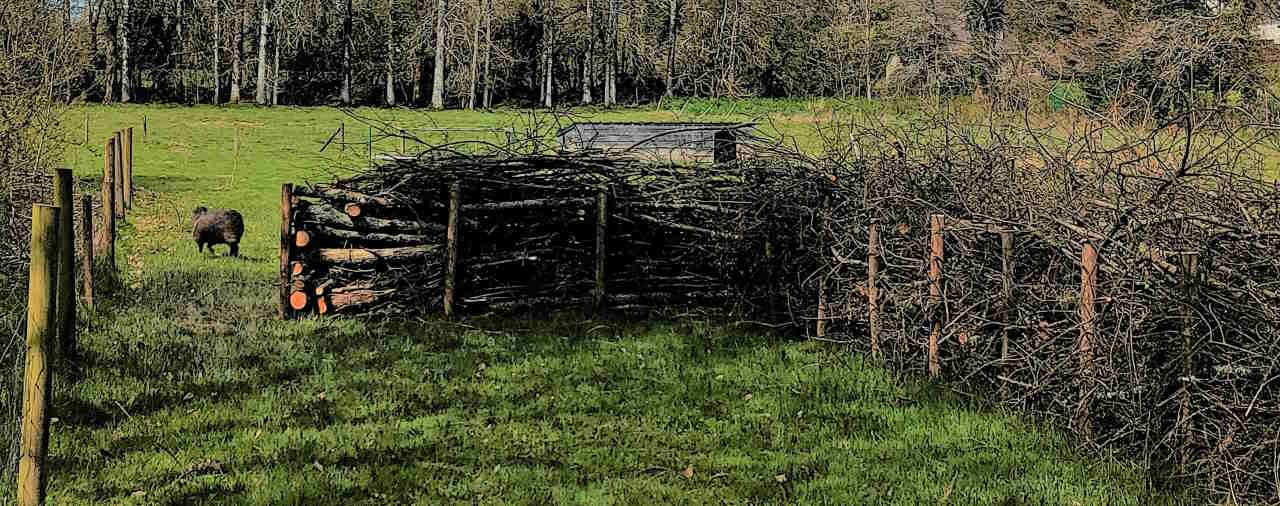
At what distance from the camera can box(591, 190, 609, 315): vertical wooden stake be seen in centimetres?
1034

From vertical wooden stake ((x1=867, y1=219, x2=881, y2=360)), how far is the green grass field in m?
0.27

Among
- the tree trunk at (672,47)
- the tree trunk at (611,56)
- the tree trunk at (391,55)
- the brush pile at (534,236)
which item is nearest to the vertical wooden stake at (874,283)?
the brush pile at (534,236)

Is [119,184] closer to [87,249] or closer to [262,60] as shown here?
[87,249]

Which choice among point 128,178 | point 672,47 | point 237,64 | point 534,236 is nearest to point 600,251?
point 534,236

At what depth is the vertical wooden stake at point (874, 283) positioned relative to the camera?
8.27 m

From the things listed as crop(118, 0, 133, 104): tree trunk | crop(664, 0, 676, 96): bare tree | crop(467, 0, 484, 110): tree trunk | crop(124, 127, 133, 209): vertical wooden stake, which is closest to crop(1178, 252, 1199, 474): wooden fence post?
crop(124, 127, 133, 209): vertical wooden stake

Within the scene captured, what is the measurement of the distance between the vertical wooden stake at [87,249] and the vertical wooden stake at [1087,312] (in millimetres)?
7221

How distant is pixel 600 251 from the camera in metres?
10.4

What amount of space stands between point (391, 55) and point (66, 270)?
47511 millimetres

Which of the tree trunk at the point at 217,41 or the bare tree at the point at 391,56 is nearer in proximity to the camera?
the tree trunk at the point at 217,41

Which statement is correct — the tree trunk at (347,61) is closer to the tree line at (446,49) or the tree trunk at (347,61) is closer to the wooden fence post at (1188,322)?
the tree line at (446,49)

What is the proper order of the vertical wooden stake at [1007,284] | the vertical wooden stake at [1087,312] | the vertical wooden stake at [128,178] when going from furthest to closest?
the vertical wooden stake at [128,178] → the vertical wooden stake at [1007,284] → the vertical wooden stake at [1087,312]

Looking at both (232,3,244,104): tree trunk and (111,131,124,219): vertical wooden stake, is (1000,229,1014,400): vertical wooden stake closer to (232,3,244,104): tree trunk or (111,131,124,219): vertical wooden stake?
(111,131,124,219): vertical wooden stake

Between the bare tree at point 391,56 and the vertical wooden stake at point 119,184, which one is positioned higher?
the bare tree at point 391,56
